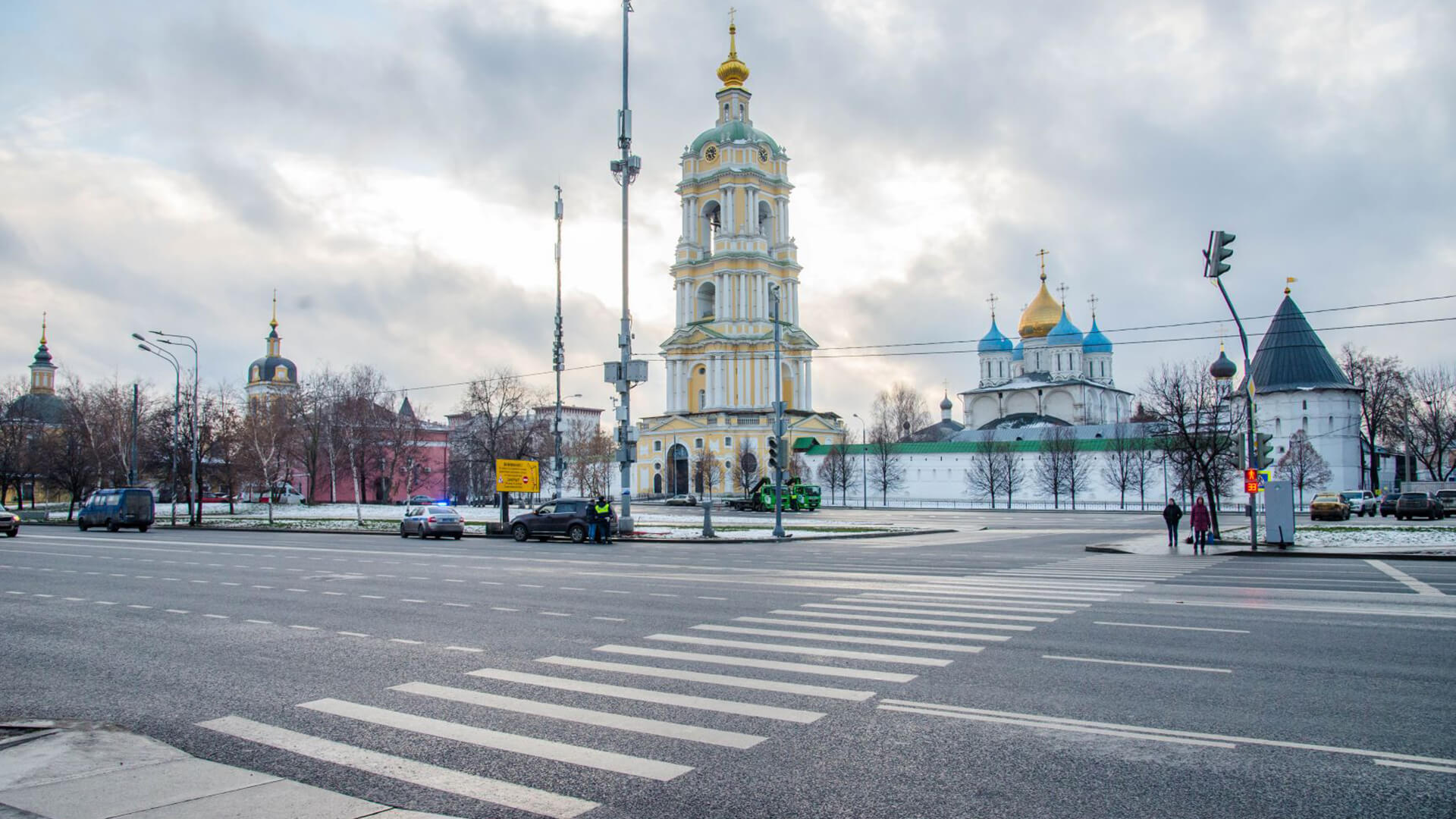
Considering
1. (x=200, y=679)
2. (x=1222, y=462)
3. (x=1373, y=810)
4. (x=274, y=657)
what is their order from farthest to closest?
(x=1222, y=462), (x=274, y=657), (x=200, y=679), (x=1373, y=810)

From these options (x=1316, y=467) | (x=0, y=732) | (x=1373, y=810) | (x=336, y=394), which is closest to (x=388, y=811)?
(x=0, y=732)

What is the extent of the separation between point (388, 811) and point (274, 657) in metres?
5.49

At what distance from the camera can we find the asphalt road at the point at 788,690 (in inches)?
218

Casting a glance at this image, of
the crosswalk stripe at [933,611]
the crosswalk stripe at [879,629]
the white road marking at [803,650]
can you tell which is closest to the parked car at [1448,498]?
the crosswalk stripe at [933,611]

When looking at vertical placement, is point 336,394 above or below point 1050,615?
above

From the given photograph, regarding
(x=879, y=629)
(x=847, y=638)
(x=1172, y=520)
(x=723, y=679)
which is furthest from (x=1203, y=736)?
(x=1172, y=520)

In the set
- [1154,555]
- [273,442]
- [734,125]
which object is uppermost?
[734,125]

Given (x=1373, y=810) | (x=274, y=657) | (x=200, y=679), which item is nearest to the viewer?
(x=1373, y=810)

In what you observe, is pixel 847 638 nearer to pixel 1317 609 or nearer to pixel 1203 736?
pixel 1203 736

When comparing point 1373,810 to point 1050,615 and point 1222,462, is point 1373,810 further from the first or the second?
point 1222,462

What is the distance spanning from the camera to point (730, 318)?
97.9m

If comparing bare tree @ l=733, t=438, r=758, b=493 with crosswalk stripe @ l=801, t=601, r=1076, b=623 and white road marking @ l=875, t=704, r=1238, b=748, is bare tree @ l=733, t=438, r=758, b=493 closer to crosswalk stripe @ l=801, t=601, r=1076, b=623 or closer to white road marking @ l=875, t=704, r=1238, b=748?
crosswalk stripe @ l=801, t=601, r=1076, b=623

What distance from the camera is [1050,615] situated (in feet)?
40.2

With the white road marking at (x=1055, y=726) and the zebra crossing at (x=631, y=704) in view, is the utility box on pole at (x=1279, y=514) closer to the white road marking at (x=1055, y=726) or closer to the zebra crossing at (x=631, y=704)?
the zebra crossing at (x=631, y=704)
